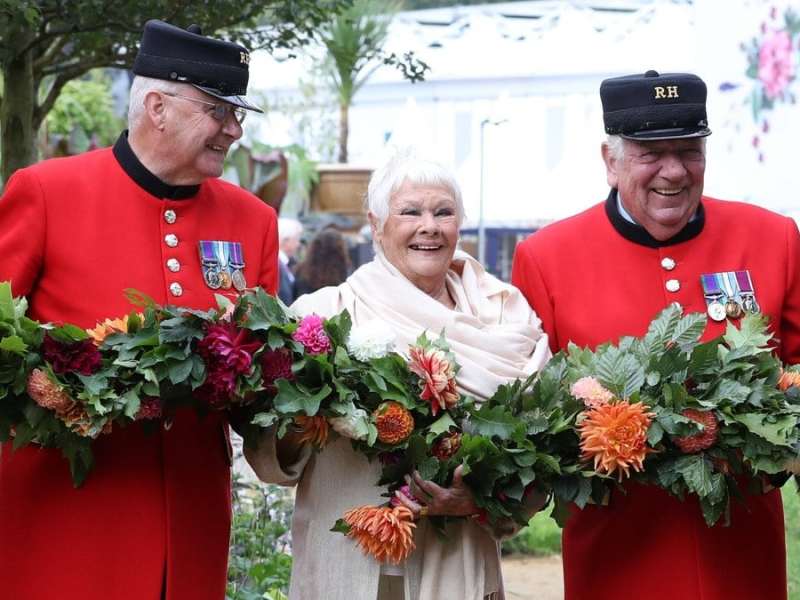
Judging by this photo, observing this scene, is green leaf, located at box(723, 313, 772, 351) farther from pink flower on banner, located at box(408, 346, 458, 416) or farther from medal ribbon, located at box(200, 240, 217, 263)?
medal ribbon, located at box(200, 240, 217, 263)

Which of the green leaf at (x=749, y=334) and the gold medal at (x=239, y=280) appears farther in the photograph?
the gold medal at (x=239, y=280)

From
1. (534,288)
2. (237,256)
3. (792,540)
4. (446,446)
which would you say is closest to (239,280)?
(237,256)

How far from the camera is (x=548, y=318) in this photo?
3.96 m

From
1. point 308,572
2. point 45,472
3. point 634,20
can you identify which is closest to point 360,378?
point 308,572

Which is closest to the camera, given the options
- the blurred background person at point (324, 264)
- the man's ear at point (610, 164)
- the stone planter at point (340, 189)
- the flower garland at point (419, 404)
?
the flower garland at point (419, 404)

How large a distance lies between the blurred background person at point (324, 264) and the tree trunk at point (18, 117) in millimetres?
4790

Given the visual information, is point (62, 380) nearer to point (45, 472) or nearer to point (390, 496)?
point (45, 472)

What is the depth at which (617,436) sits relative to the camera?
10.8 feet

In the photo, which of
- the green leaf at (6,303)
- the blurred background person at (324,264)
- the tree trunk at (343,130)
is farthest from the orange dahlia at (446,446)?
the tree trunk at (343,130)

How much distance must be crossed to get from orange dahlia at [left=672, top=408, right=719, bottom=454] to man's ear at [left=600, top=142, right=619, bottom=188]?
2.78 feet

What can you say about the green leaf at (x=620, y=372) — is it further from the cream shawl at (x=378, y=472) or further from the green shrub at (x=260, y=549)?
the green shrub at (x=260, y=549)

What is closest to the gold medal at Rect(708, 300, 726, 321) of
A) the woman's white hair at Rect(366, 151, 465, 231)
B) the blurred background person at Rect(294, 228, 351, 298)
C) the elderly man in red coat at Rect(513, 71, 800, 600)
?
the elderly man in red coat at Rect(513, 71, 800, 600)

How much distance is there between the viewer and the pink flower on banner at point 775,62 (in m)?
5.87

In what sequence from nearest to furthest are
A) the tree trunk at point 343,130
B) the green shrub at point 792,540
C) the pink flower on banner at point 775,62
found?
the pink flower on banner at point 775,62, the green shrub at point 792,540, the tree trunk at point 343,130
